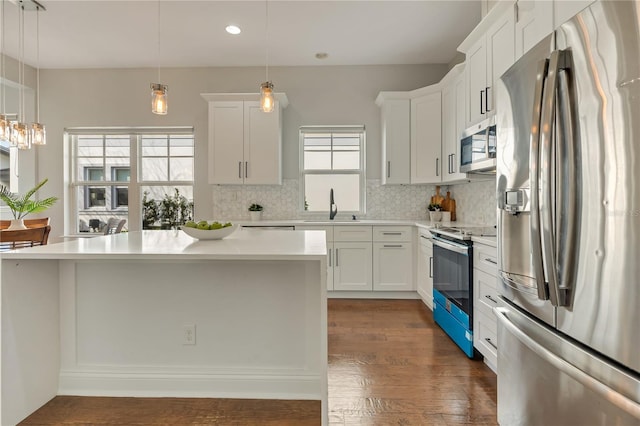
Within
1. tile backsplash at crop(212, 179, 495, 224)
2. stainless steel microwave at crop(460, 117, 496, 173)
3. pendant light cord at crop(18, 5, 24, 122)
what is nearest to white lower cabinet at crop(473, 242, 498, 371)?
stainless steel microwave at crop(460, 117, 496, 173)

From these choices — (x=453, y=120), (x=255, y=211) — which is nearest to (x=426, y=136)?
(x=453, y=120)

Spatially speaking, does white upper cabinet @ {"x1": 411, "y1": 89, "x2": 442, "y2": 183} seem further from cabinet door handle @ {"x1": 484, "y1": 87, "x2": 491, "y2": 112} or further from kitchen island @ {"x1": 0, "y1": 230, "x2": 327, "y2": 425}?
kitchen island @ {"x1": 0, "y1": 230, "x2": 327, "y2": 425}

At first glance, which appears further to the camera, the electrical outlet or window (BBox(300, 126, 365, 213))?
window (BBox(300, 126, 365, 213))

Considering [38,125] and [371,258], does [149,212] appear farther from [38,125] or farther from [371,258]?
[371,258]

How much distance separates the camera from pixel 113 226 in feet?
14.5

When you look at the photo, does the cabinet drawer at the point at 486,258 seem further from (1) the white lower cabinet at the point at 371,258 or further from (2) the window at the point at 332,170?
(2) the window at the point at 332,170

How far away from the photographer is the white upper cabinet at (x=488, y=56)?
7.32 feet

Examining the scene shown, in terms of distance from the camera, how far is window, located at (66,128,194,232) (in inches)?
184

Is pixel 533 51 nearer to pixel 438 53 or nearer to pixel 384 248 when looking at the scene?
pixel 384 248

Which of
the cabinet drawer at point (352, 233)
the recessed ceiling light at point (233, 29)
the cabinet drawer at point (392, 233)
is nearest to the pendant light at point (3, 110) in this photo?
the recessed ceiling light at point (233, 29)

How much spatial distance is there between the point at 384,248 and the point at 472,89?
74.7 inches

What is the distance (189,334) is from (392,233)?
2.58m

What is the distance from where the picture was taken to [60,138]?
461 centimetres

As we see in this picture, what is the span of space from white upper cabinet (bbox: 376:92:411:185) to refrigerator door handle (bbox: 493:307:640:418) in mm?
2844
